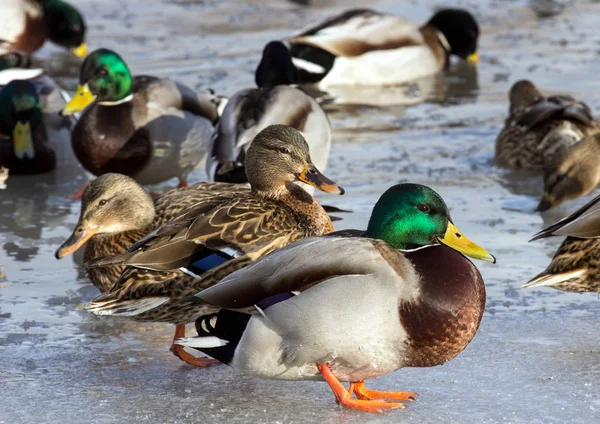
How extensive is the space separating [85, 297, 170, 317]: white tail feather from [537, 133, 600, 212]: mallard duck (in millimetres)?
2693

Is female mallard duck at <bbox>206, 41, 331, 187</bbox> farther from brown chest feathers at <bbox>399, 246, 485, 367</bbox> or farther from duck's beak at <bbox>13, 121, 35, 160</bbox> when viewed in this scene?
brown chest feathers at <bbox>399, 246, 485, 367</bbox>

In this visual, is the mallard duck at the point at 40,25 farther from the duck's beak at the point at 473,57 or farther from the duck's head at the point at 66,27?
the duck's beak at the point at 473,57

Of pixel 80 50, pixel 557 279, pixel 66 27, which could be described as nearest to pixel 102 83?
pixel 557 279

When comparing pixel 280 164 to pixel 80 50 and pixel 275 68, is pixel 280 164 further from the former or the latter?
pixel 80 50

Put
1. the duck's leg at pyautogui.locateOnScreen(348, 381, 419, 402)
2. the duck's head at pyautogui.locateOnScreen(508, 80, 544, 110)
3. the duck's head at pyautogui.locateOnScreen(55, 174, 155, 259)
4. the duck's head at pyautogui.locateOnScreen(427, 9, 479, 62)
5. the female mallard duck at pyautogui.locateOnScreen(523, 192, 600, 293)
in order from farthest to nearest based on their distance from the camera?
the duck's head at pyautogui.locateOnScreen(427, 9, 479, 62), the duck's head at pyautogui.locateOnScreen(508, 80, 544, 110), the duck's head at pyautogui.locateOnScreen(55, 174, 155, 259), the female mallard duck at pyautogui.locateOnScreen(523, 192, 600, 293), the duck's leg at pyautogui.locateOnScreen(348, 381, 419, 402)

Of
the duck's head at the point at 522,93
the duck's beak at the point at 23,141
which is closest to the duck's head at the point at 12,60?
the duck's beak at the point at 23,141

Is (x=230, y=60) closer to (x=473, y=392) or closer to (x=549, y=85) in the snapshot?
(x=549, y=85)

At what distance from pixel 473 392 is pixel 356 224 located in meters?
2.27

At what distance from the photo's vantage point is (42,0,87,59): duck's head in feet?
36.6

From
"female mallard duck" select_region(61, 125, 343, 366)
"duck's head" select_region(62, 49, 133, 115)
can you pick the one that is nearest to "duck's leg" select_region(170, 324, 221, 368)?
"female mallard duck" select_region(61, 125, 343, 366)

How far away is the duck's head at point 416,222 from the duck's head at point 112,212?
4.98 feet

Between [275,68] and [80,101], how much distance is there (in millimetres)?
1237

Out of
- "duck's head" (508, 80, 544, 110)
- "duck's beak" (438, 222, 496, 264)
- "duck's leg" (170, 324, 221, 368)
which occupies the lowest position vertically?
"duck's head" (508, 80, 544, 110)

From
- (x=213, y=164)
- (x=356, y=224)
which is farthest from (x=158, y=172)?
(x=356, y=224)
